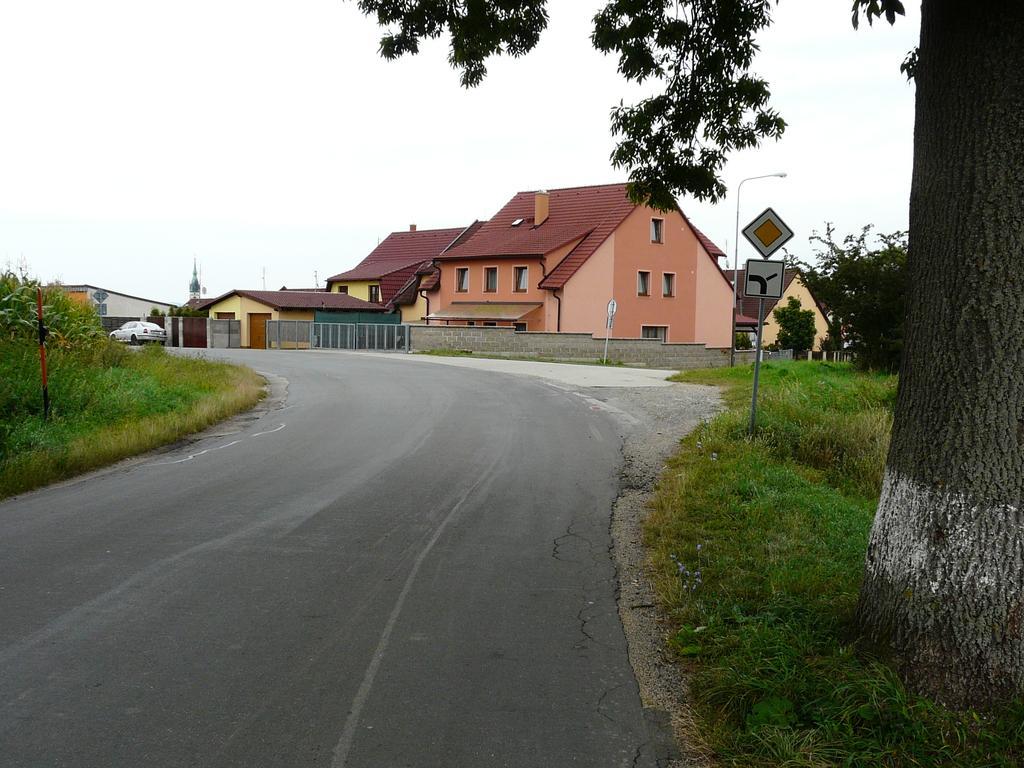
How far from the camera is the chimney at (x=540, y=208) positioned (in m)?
53.2

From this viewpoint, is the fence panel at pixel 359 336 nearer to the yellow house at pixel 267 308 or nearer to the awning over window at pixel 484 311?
the awning over window at pixel 484 311

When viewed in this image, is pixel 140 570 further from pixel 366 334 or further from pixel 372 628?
pixel 366 334

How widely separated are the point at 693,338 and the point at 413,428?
41.2m

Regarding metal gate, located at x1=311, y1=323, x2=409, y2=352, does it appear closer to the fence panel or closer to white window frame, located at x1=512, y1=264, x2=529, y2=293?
the fence panel

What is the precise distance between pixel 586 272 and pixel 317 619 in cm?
4383

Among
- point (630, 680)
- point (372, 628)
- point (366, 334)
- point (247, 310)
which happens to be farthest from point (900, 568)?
point (247, 310)

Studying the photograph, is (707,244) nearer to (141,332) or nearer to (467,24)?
(141,332)

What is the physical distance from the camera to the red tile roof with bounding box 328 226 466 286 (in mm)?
65812

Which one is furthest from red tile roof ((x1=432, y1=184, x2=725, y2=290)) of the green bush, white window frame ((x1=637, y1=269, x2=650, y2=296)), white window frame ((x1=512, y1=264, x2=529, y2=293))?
the green bush

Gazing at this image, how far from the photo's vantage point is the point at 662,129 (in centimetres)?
1080

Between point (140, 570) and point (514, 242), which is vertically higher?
point (514, 242)

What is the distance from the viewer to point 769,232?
486 inches

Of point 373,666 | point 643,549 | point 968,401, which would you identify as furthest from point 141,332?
point 968,401

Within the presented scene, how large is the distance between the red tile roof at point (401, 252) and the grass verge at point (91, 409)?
150ft
